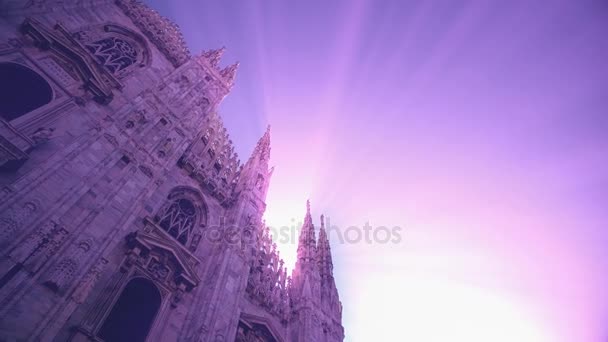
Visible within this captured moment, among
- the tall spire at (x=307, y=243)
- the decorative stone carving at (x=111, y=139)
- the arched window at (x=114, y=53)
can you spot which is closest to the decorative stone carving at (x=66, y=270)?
the decorative stone carving at (x=111, y=139)

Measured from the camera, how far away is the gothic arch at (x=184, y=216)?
13.3 m

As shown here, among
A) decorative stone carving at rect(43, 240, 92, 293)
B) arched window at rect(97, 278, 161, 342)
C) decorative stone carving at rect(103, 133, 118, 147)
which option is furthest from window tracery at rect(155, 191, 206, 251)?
decorative stone carving at rect(43, 240, 92, 293)

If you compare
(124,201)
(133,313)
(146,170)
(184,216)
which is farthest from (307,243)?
(124,201)

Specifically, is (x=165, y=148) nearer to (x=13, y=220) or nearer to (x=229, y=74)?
(x=13, y=220)

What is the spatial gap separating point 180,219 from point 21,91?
6.99 m

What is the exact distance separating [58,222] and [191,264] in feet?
16.9

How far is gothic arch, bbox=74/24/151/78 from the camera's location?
46.2 feet

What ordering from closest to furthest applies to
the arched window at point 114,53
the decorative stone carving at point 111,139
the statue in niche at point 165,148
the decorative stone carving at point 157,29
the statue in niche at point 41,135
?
1. the statue in niche at point 41,135
2. the decorative stone carving at point 111,139
3. the statue in niche at point 165,148
4. the arched window at point 114,53
5. the decorative stone carving at point 157,29

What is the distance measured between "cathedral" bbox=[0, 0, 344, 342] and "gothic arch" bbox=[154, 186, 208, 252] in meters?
0.06

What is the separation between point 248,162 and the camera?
20734 mm

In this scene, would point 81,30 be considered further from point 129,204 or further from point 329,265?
point 329,265

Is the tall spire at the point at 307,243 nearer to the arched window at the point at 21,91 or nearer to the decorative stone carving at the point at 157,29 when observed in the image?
the decorative stone carving at the point at 157,29

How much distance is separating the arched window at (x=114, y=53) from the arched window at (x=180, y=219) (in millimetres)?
6492

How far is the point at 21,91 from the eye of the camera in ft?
35.1
